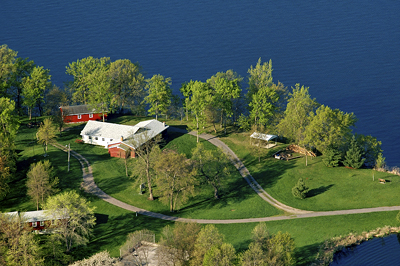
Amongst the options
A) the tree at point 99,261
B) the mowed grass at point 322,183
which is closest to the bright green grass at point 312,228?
the mowed grass at point 322,183

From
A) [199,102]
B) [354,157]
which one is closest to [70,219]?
[199,102]

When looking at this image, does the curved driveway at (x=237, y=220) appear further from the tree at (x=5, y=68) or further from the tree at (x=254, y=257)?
the tree at (x=5, y=68)

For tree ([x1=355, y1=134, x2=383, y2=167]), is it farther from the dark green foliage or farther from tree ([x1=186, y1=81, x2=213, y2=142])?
tree ([x1=186, y1=81, x2=213, y2=142])

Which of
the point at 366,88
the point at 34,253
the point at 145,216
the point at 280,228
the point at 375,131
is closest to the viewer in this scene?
the point at 34,253

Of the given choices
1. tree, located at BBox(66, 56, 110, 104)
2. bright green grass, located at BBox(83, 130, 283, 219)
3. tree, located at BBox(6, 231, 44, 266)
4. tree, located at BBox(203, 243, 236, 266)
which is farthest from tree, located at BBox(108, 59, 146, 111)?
tree, located at BBox(203, 243, 236, 266)

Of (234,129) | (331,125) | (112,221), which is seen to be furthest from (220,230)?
(234,129)

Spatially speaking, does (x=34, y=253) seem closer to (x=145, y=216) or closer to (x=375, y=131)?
(x=145, y=216)
